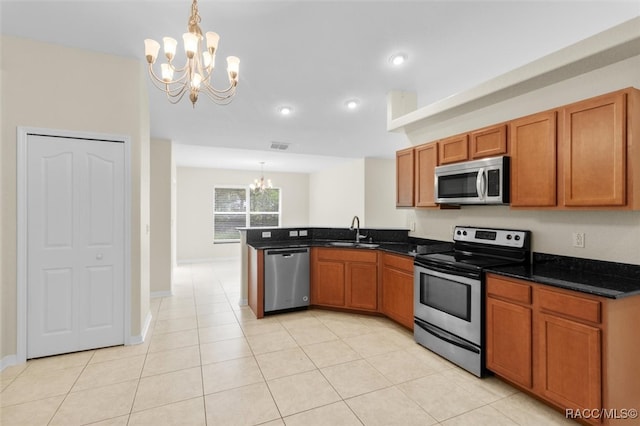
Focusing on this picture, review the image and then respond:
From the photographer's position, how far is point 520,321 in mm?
2188

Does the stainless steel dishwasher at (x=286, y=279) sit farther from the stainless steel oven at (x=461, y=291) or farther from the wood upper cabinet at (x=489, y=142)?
the wood upper cabinet at (x=489, y=142)

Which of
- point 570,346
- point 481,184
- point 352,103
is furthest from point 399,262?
point 352,103

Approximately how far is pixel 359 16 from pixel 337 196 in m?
6.42

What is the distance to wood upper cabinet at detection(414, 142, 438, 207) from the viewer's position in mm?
3393

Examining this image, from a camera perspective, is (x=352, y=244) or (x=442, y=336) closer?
(x=442, y=336)

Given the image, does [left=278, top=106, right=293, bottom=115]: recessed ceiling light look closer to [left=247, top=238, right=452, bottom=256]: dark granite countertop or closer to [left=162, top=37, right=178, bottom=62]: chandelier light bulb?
[left=247, top=238, right=452, bottom=256]: dark granite countertop

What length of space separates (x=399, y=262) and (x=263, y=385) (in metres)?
1.88

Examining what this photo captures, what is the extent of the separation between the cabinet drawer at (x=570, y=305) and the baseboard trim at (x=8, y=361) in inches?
168

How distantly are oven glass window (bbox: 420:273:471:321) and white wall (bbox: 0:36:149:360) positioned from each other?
2.87m

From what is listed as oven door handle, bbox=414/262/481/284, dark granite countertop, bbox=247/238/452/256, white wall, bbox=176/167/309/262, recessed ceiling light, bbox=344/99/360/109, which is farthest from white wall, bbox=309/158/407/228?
oven door handle, bbox=414/262/481/284

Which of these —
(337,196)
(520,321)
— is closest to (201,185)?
(337,196)

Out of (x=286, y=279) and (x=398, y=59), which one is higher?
(x=398, y=59)

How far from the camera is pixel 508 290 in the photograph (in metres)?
2.27

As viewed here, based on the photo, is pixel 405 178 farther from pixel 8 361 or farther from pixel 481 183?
pixel 8 361
